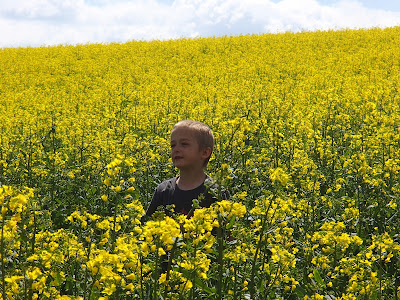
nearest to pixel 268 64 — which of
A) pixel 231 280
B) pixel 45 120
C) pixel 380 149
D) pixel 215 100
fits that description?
pixel 215 100

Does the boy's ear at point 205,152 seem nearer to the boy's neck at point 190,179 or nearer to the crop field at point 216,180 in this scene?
the boy's neck at point 190,179

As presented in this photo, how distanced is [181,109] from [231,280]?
7.54m

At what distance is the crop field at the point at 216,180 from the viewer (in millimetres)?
2432

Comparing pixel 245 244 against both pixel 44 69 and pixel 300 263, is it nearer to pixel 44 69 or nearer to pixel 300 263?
pixel 300 263

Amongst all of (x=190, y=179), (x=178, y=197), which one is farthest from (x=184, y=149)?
(x=178, y=197)

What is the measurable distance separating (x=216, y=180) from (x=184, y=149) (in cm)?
124

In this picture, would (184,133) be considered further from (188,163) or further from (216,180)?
(216,180)

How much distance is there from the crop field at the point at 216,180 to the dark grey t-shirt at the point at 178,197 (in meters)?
0.26

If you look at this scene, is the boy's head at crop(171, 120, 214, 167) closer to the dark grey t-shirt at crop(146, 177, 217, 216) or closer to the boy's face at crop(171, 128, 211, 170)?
the boy's face at crop(171, 128, 211, 170)

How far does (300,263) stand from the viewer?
4109 mm

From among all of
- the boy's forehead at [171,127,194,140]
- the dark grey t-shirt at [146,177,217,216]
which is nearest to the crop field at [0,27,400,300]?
the dark grey t-shirt at [146,177,217,216]

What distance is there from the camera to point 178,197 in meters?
3.85

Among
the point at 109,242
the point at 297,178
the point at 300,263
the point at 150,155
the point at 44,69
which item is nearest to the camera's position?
the point at 109,242

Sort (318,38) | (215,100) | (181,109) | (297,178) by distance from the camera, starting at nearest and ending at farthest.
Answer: (297,178)
(181,109)
(215,100)
(318,38)
